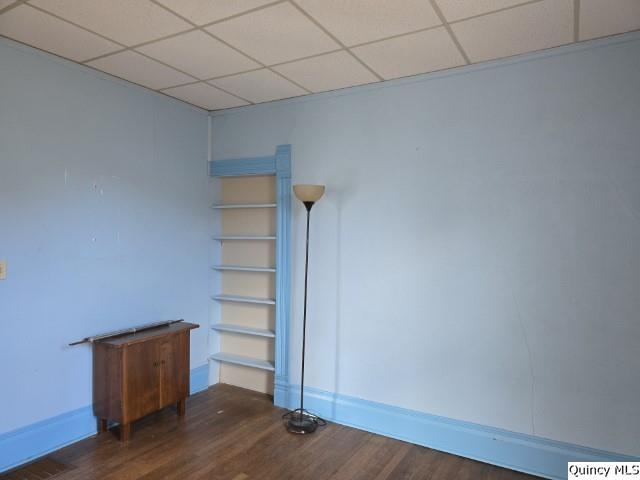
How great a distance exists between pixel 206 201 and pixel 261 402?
6.46 ft

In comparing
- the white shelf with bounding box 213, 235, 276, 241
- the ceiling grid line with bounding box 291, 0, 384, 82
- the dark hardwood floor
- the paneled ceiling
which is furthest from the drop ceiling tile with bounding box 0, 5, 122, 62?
the dark hardwood floor

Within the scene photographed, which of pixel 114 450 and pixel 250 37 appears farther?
pixel 114 450

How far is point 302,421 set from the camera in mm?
3486

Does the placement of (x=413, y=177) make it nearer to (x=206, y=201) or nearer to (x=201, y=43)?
(x=201, y=43)

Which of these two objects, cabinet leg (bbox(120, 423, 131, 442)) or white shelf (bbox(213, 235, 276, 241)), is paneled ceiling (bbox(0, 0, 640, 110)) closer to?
white shelf (bbox(213, 235, 276, 241))

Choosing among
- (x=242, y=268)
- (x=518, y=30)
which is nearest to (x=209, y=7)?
(x=518, y=30)

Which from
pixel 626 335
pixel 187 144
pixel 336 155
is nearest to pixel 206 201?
pixel 187 144

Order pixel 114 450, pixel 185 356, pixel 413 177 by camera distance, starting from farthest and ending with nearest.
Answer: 1. pixel 185 356
2. pixel 413 177
3. pixel 114 450

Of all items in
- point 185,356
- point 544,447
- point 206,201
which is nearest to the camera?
point 544,447

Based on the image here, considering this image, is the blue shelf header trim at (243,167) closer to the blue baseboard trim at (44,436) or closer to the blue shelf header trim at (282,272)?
the blue shelf header trim at (282,272)

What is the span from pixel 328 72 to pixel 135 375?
2.62 m

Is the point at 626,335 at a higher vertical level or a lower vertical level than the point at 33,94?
lower

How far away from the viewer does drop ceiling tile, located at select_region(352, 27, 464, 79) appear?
103 inches

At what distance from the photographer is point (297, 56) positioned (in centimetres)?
289
